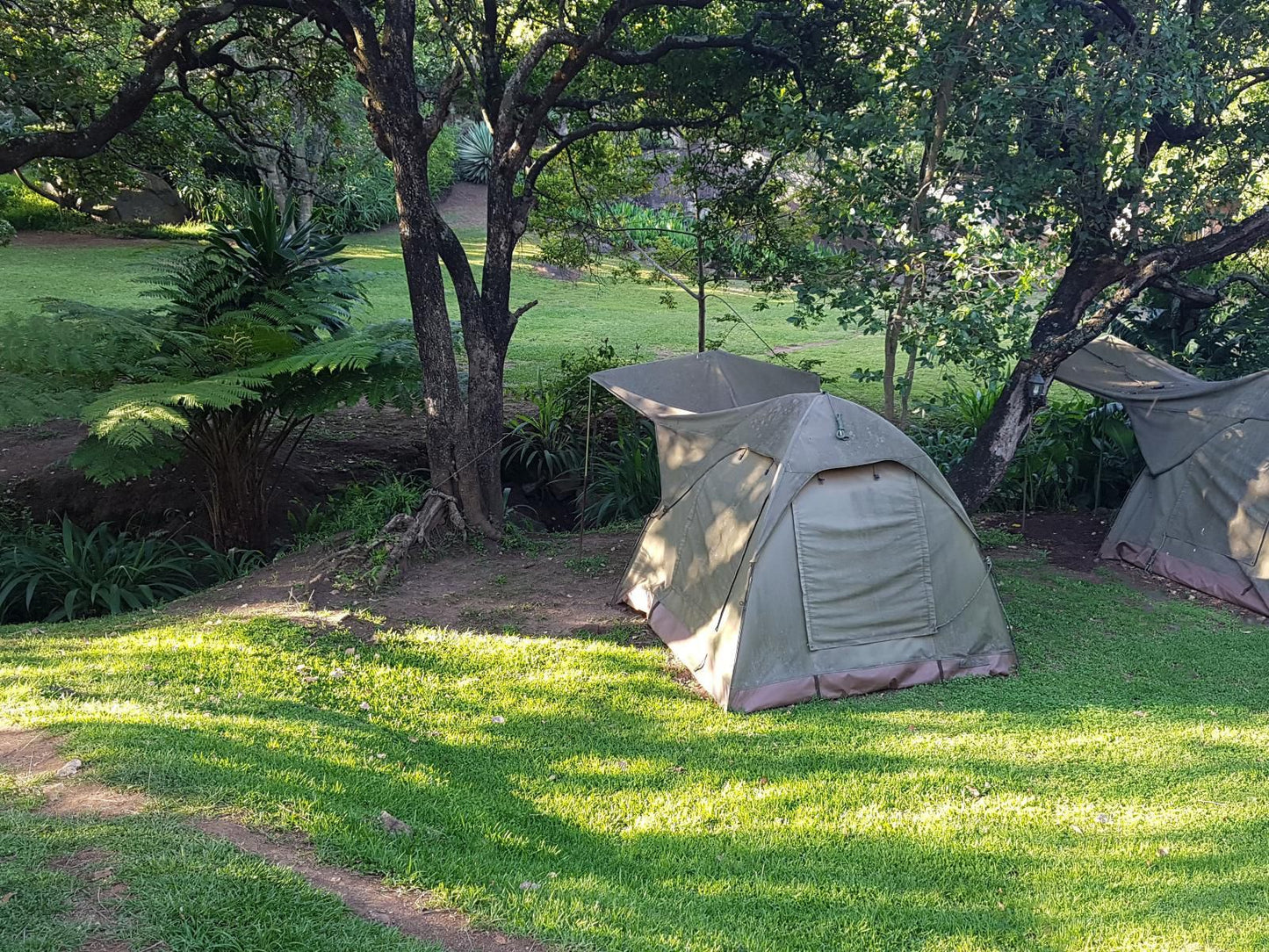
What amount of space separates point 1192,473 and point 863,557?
4.06m

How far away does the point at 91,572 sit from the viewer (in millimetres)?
8062

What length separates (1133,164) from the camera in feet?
26.1

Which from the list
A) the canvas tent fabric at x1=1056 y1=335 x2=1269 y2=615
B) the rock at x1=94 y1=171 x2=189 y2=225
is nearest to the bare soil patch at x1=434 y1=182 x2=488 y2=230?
the rock at x1=94 y1=171 x2=189 y2=225

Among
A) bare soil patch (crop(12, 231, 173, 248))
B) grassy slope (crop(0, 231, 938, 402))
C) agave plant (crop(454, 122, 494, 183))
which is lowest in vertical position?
grassy slope (crop(0, 231, 938, 402))

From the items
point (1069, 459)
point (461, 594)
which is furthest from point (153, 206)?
point (1069, 459)

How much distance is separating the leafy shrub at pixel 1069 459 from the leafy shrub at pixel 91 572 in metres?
7.48

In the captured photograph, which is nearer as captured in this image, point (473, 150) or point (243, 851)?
point (243, 851)

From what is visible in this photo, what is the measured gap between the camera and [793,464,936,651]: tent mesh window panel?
616cm

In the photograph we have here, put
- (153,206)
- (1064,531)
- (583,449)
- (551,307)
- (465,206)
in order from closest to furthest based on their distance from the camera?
(1064,531) < (583,449) < (551,307) < (153,206) < (465,206)

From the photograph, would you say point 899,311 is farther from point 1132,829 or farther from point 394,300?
point 394,300

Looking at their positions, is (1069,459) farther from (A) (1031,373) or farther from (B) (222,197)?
(B) (222,197)

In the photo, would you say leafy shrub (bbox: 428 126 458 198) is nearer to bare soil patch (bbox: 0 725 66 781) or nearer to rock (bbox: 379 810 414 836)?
bare soil patch (bbox: 0 725 66 781)

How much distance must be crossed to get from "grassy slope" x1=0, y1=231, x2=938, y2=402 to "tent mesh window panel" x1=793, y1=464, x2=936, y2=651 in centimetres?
744

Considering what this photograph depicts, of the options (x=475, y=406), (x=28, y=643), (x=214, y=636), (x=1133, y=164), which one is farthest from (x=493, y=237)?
(x=1133, y=164)
